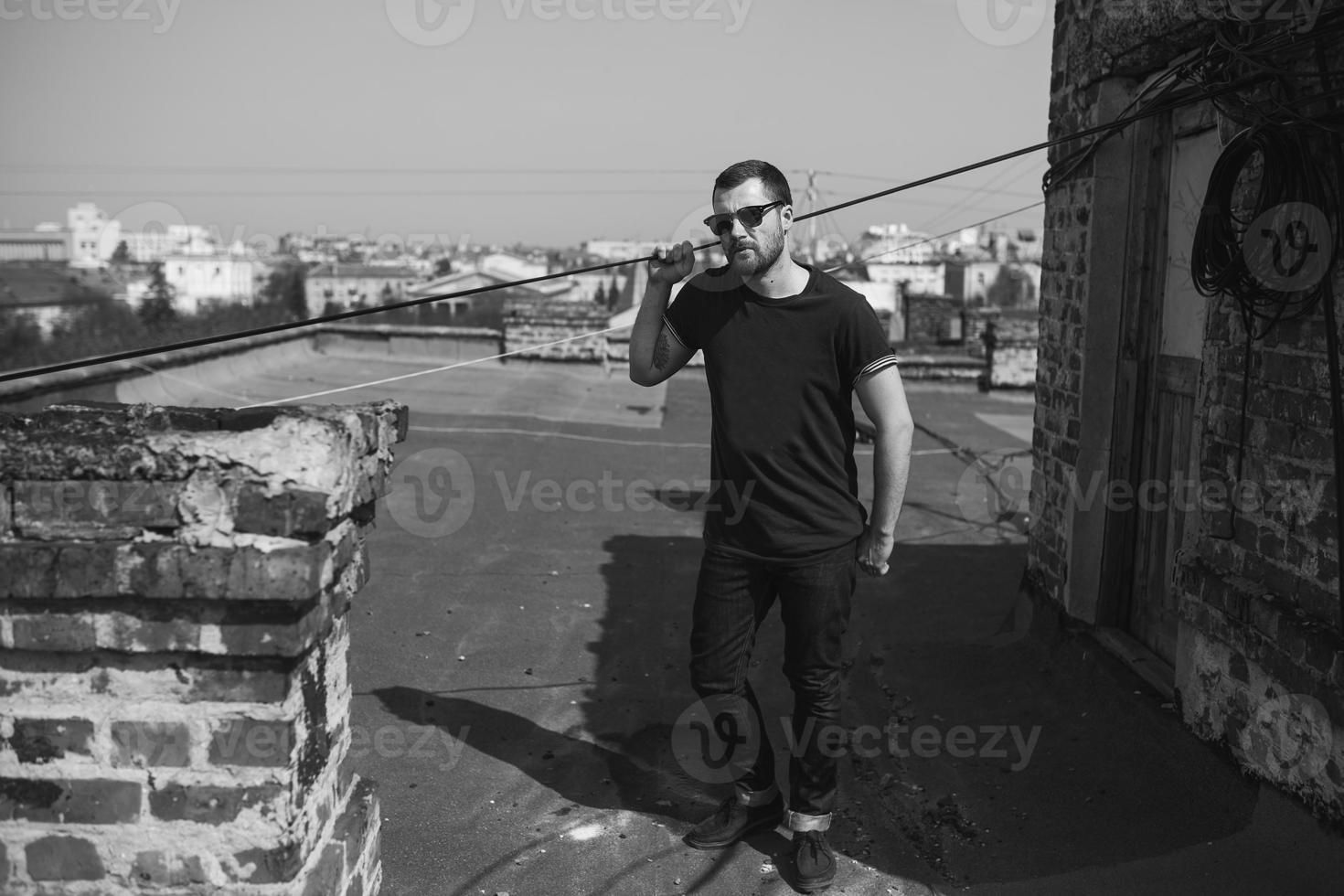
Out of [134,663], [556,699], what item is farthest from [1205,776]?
[134,663]

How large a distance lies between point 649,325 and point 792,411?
584mm

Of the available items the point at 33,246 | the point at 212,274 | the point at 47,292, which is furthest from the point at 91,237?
the point at 47,292

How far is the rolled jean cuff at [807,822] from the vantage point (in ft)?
12.1

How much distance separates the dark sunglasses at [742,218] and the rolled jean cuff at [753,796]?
181 cm

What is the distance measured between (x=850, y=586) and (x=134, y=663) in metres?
2.02

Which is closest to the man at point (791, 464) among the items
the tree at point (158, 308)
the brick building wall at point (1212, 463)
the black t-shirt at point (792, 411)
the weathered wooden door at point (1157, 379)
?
the black t-shirt at point (792, 411)

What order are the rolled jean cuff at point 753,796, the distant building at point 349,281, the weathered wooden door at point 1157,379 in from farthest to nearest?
the distant building at point 349,281
the weathered wooden door at point 1157,379
the rolled jean cuff at point 753,796

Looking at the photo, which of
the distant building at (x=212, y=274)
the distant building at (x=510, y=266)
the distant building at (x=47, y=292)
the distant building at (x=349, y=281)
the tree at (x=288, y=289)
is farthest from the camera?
the distant building at (x=212, y=274)

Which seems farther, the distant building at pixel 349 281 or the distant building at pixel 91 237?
the distant building at pixel 91 237

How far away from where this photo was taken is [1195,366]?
15.7 ft

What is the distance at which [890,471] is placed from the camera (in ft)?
11.6

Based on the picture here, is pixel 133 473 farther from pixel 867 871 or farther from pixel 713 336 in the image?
pixel 867 871

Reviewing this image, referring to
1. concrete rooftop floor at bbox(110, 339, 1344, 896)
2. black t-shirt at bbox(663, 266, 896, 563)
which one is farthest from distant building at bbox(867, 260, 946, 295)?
black t-shirt at bbox(663, 266, 896, 563)

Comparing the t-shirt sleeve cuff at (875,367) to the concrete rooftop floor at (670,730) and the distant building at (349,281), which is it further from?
the distant building at (349,281)
